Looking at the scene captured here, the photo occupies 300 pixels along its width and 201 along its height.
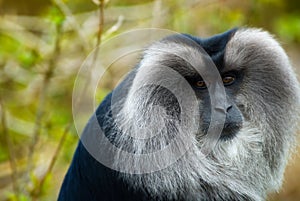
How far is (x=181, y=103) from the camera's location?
305 cm

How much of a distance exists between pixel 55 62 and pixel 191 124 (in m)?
2.11

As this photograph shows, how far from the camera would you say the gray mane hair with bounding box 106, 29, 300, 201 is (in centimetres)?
296

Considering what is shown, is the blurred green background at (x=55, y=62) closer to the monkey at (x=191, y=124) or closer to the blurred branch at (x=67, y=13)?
the blurred branch at (x=67, y=13)

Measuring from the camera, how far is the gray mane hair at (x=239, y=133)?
296cm

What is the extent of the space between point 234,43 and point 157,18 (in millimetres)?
2249

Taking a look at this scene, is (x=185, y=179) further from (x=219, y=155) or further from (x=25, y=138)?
(x=25, y=138)

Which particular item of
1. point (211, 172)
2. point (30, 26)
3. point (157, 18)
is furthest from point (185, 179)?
point (30, 26)

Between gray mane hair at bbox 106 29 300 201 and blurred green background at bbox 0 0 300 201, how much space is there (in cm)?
144

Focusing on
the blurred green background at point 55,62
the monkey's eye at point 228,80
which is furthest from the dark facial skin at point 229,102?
the blurred green background at point 55,62

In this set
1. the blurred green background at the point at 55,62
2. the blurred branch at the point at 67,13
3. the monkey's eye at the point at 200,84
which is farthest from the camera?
the blurred green background at the point at 55,62

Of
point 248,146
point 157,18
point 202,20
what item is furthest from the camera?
point 202,20

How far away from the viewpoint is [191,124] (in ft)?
9.91

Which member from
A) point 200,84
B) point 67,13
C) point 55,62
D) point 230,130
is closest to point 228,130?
point 230,130

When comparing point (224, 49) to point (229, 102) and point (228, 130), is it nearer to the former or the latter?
point (229, 102)
